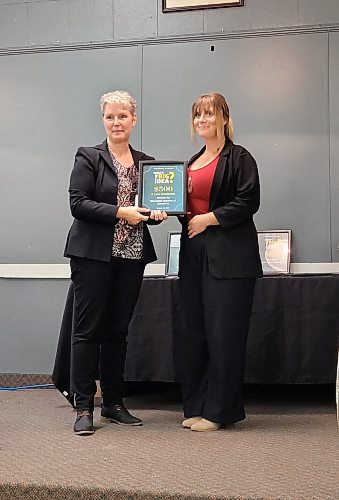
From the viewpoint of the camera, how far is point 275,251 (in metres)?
4.19

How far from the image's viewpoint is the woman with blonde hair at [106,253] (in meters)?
2.77

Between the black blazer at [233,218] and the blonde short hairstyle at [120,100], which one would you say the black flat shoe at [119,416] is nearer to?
the black blazer at [233,218]

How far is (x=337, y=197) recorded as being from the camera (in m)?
4.23

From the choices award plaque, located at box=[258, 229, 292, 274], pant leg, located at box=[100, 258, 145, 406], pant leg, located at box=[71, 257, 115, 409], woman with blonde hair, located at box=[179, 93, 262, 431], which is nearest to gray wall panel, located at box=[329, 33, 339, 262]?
award plaque, located at box=[258, 229, 292, 274]

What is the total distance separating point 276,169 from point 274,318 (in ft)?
4.11

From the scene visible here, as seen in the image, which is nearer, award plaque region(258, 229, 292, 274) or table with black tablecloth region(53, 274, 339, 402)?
table with black tablecloth region(53, 274, 339, 402)

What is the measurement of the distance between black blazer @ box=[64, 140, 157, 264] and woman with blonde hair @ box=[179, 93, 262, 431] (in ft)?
0.74

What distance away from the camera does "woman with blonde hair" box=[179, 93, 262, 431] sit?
9.22 ft

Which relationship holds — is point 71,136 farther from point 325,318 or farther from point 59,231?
point 325,318

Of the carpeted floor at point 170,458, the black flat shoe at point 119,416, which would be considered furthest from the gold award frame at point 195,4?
the black flat shoe at point 119,416

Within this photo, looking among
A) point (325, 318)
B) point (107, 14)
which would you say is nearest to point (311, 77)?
point (107, 14)

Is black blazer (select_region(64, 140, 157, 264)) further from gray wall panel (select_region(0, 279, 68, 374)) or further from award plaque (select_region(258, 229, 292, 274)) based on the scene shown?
gray wall panel (select_region(0, 279, 68, 374))

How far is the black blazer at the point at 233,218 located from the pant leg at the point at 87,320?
1.42ft

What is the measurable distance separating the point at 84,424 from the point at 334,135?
7.74ft
